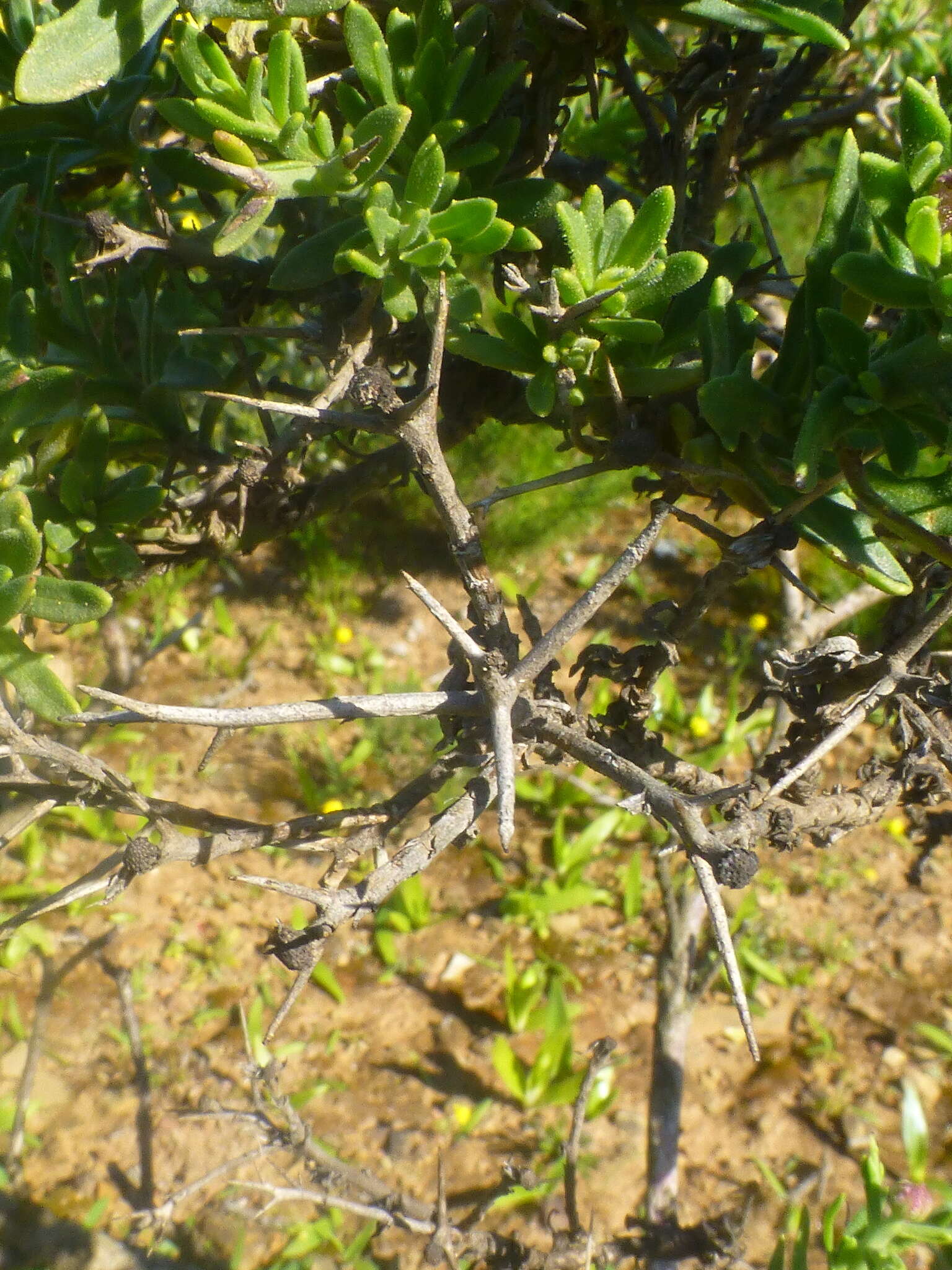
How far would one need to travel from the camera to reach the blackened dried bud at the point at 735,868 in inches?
24.5

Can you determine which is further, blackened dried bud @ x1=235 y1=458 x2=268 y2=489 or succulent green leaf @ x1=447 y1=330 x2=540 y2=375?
blackened dried bud @ x1=235 y1=458 x2=268 y2=489

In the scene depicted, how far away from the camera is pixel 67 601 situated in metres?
0.78

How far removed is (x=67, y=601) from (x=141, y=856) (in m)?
0.22

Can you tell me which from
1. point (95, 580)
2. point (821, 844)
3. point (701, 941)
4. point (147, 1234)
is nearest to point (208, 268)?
point (95, 580)

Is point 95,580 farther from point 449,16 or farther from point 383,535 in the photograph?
point 383,535

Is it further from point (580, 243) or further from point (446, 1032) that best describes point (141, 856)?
point (446, 1032)

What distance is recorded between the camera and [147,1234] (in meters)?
2.41

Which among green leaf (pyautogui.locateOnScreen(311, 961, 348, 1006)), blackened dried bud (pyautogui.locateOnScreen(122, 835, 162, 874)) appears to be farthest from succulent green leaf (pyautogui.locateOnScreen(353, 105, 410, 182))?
green leaf (pyautogui.locateOnScreen(311, 961, 348, 1006))

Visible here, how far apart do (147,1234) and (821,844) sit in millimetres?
2291

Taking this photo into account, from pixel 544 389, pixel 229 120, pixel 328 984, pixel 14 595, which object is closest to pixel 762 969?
pixel 328 984

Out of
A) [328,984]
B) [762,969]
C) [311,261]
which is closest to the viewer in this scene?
[311,261]

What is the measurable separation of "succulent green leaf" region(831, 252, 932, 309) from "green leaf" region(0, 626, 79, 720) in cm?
63

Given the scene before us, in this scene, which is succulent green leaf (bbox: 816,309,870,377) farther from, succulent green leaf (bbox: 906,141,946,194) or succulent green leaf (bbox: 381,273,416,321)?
succulent green leaf (bbox: 381,273,416,321)

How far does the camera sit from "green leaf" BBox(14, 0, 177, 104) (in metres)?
0.68
